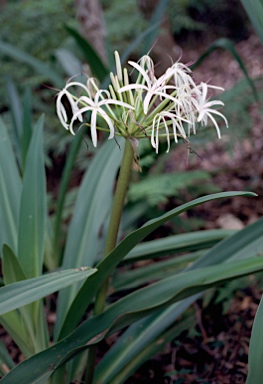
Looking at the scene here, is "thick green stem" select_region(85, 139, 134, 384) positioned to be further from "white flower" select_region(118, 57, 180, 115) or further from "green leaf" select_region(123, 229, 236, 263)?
"green leaf" select_region(123, 229, 236, 263)

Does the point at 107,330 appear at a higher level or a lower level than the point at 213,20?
lower

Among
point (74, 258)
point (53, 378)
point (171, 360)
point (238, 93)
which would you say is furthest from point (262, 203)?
point (53, 378)

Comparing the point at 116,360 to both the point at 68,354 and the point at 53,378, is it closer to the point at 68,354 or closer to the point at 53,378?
the point at 53,378

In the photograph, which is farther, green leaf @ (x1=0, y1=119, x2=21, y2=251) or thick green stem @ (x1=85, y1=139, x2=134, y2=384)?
green leaf @ (x1=0, y1=119, x2=21, y2=251)

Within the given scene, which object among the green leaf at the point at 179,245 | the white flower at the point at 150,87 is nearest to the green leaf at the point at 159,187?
the green leaf at the point at 179,245

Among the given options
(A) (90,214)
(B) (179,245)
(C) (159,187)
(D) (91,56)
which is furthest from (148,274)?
(D) (91,56)

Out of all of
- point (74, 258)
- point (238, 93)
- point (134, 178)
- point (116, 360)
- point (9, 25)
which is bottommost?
point (116, 360)

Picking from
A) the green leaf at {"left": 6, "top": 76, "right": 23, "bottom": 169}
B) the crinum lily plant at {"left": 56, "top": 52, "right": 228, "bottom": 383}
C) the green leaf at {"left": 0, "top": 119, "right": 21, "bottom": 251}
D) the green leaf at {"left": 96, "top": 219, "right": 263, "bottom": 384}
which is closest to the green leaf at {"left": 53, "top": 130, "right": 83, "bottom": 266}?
the green leaf at {"left": 0, "top": 119, "right": 21, "bottom": 251}

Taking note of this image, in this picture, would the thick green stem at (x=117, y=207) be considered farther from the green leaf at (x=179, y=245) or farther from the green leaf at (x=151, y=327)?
the green leaf at (x=179, y=245)
